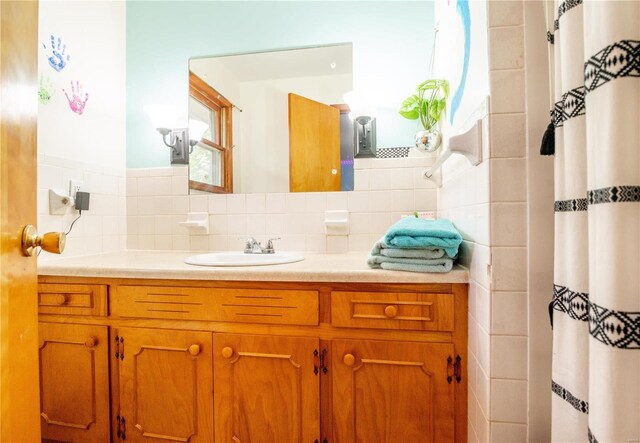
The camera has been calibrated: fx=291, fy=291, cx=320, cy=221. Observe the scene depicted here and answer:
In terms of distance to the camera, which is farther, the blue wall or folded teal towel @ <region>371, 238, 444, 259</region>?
the blue wall

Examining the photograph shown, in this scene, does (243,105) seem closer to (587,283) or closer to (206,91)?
(206,91)

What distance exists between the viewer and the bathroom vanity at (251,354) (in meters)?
0.97

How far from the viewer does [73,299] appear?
1143 mm

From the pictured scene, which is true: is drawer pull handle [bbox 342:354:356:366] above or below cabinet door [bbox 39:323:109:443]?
above

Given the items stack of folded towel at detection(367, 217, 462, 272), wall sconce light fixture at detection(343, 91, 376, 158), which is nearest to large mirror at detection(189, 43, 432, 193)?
wall sconce light fixture at detection(343, 91, 376, 158)

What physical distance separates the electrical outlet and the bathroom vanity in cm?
46

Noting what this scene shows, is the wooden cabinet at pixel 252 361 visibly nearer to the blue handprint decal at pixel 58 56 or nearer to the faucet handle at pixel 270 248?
the faucet handle at pixel 270 248

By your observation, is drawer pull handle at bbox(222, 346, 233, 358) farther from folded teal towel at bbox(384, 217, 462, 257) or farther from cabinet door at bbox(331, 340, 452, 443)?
folded teal towel at bbox(384, 217, 462, 257)

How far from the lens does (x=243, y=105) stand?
5.29 feet

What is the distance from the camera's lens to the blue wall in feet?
5.02

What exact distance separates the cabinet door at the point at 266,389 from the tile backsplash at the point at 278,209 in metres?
0.63

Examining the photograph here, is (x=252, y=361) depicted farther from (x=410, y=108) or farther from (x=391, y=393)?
(x=410, y=108)

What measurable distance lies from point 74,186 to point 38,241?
3.61 ft

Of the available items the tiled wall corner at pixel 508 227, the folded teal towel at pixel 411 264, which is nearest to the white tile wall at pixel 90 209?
the folded teal towel at pixel 411 264
